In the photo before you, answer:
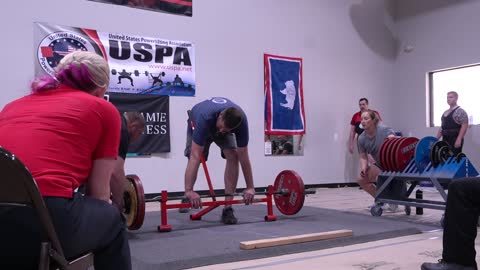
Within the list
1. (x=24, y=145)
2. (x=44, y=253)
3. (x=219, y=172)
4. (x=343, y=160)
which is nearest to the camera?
(x=44, y=253)

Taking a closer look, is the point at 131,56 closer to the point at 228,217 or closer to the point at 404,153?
the point at 228,217

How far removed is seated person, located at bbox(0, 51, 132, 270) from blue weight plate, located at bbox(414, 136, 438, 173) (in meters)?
3.06

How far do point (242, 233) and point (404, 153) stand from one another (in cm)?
163

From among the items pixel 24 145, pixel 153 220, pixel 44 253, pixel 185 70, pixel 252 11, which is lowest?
pixel 153 220

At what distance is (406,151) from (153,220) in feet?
7.44

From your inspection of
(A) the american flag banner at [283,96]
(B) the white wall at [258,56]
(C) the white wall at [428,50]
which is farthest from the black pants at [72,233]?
(C) the white wall at [428,50]

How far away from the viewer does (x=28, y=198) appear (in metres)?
1.03

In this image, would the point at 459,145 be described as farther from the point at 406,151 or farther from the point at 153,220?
the point at 153,220

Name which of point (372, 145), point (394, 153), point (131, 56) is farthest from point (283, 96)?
point (394, 153)

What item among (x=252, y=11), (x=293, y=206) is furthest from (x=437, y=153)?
(x=252, y=11)

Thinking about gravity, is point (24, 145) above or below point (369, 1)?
below

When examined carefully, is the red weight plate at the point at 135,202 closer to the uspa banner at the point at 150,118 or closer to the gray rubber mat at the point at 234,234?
the gray rubber mat at the point at 234,234

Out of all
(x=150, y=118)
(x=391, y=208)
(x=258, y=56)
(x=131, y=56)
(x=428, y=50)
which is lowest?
(x=391, y=208)

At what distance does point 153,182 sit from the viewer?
5676 mm
